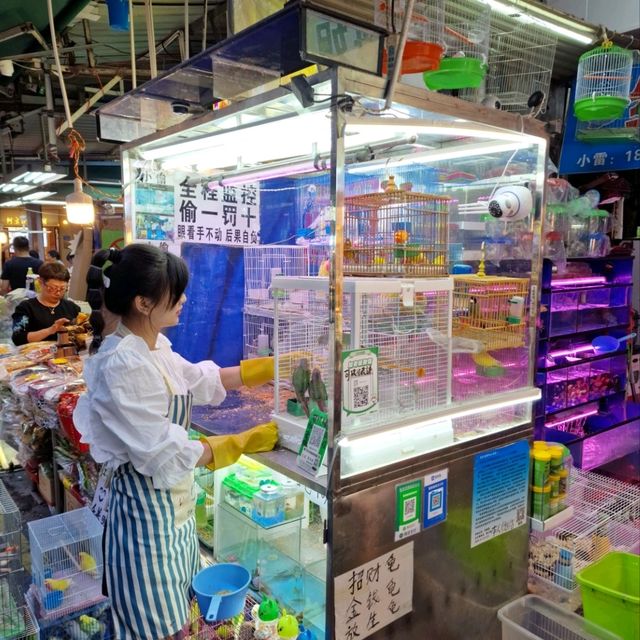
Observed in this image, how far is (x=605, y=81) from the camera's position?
466cm

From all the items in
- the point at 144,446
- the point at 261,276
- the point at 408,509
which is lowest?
the point at 408,509

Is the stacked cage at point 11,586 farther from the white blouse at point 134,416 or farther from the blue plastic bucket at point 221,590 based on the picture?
the white blouse at point 134,416

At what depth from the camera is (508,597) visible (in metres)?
2.74

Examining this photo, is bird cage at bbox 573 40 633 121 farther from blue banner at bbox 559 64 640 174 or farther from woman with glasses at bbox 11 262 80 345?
woman with glasses at bbox 11 262 80 345

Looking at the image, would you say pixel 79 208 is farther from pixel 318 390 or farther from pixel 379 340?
pixel 379 340

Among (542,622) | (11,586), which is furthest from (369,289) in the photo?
(11,586)

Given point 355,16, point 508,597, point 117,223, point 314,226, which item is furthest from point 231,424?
point 117,223

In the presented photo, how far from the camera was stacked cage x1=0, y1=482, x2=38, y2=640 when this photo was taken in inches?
93.4

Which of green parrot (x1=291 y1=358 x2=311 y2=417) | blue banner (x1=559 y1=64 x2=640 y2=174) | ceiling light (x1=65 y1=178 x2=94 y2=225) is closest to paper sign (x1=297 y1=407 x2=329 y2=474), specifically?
green parrot (x1=291 y1=358 x2=311 y2=417)

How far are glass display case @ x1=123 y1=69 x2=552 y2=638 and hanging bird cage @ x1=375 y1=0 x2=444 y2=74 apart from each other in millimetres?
270

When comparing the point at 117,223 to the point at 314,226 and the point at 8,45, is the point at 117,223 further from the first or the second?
the point at 314,226

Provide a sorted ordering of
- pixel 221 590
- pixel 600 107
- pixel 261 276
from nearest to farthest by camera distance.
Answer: pixel 221 590, pixel 261 276, pixel 600 107

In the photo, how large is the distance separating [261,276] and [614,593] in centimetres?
253

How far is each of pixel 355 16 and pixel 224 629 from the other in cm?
240
